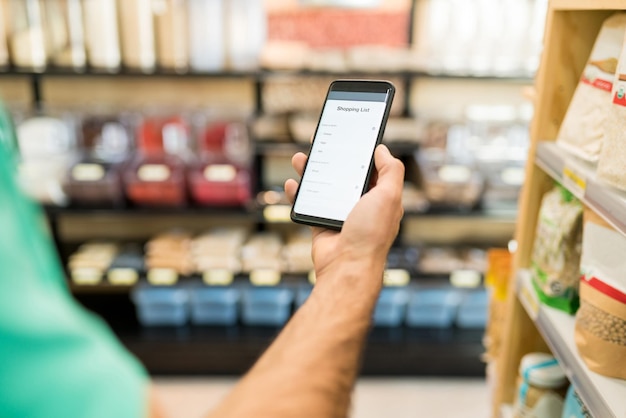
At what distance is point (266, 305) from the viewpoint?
2.86m

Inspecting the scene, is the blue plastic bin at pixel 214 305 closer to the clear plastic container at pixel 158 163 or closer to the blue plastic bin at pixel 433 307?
the clear plastic container at pixel 158 163

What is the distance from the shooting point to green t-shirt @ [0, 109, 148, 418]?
43 cm

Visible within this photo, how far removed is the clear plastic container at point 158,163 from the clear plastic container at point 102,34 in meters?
0.32

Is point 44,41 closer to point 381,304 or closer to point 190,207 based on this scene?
point 190,207

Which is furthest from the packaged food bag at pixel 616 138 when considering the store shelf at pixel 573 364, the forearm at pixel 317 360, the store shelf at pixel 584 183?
the forearm at pixel 317 360

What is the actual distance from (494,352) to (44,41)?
91.3 inches

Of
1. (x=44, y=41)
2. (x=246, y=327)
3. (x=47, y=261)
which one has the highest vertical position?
(x=44, y=41)

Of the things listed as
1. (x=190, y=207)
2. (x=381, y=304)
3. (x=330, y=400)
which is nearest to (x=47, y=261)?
(x=330, y=400)

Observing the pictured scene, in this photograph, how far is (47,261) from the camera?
19.9 inches

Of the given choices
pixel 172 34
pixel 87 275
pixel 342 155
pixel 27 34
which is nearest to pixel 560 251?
pixel 342 155

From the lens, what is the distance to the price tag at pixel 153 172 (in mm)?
2631

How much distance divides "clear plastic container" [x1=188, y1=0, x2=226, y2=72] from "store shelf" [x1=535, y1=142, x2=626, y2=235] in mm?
1600

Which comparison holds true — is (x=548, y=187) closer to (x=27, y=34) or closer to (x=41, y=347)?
(x=41, y=347)

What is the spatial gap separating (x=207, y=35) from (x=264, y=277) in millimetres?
1168
